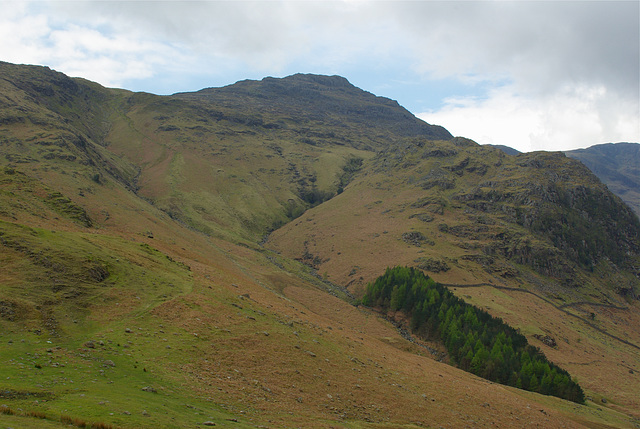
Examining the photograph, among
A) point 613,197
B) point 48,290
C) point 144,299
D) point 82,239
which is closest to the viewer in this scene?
point 48,290

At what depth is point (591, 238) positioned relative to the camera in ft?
506

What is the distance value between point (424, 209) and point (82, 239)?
134m

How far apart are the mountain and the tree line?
197 inches

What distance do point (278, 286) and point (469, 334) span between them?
44069 millimetres

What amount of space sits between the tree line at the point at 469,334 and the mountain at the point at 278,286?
500 centimetres

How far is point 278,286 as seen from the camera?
8881 cm

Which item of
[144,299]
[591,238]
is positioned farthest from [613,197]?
[144,299]

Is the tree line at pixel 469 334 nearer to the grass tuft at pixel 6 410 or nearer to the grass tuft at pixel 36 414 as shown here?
the grass tuft at pixel 36 414

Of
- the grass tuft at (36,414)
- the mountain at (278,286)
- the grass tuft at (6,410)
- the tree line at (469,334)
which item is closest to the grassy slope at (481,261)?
the mountain at (278,286)

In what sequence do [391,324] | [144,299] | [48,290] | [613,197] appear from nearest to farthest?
[48,290] → [144,299] → [391,324] → [613,197]

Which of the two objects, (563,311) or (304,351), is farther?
(563,311)

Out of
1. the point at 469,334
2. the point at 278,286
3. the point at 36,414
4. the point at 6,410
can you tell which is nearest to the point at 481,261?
the point at 469,334

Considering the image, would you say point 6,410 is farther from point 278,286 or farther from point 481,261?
point 481,261

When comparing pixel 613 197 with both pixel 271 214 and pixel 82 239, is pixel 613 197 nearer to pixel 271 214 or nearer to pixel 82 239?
pixel 271 214
